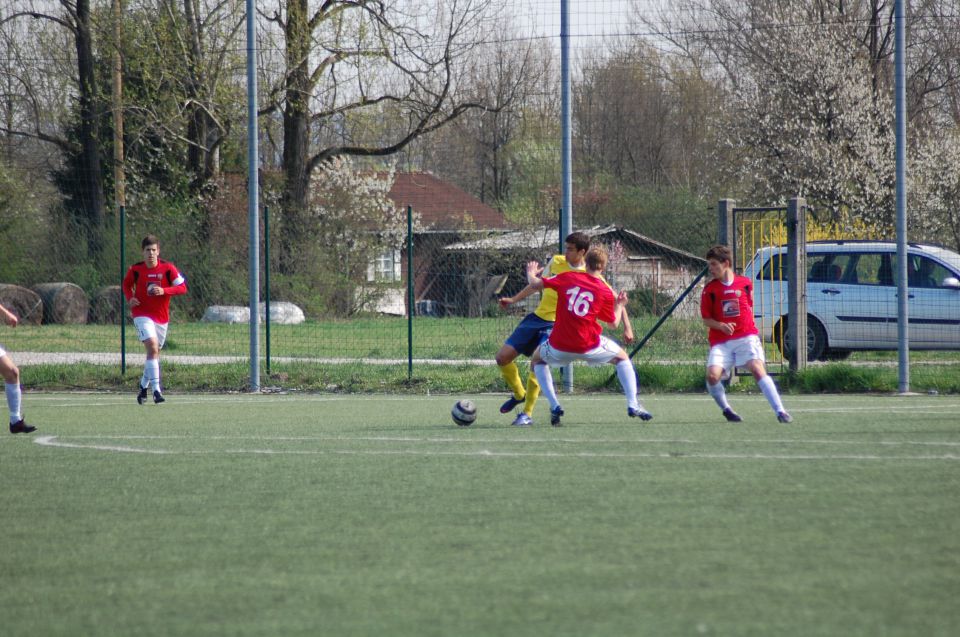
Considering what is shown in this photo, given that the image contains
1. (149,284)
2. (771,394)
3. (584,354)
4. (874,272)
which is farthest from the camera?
(874,272)

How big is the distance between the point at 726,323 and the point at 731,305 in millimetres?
161

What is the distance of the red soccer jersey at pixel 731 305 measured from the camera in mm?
9406

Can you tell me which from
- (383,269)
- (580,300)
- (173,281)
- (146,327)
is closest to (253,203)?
(173,281)

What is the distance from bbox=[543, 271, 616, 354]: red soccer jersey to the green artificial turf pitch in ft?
2.42

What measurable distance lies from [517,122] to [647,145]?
25.7ft

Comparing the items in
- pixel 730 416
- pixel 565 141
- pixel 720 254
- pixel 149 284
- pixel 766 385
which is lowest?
pixel 730 416

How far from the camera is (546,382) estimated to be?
9.45 metres

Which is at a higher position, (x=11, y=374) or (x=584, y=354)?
(x=584, y=354)

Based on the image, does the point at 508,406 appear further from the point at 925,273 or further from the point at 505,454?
the point at 925,273

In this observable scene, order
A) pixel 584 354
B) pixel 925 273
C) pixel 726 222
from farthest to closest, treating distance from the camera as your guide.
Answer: pixel 925 273
pixel 726 222
pixel 584 354

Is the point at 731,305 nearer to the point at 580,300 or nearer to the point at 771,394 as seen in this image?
the point at 771,394

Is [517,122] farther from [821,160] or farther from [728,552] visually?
[728,552]

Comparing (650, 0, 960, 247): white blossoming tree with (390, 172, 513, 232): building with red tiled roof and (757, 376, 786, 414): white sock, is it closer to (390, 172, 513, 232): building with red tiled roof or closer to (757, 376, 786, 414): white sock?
(390, 172, 513, 232): building with red tiled roof

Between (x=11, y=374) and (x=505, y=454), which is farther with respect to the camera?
(x=11, y=374)
